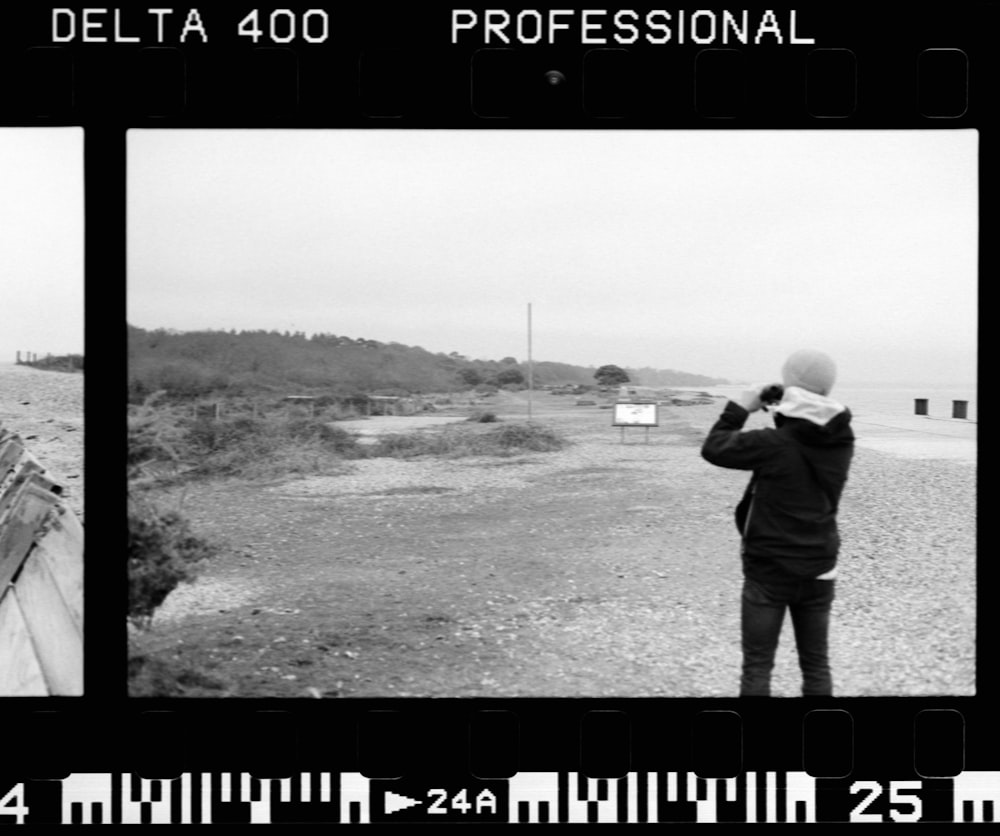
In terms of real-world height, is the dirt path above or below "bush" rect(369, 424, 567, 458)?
below

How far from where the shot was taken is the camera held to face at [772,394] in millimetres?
3219

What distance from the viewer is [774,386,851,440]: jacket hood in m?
3.10

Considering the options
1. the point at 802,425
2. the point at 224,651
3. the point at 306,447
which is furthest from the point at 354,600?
the point at 306,447

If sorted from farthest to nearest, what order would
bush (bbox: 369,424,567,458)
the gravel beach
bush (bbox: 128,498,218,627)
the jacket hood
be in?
bush (bbox: 369,424,567,458) → the gravel beach → bush (bbox: 128,498,218,627) → the jacket hood

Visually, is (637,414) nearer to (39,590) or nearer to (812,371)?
(812,371)

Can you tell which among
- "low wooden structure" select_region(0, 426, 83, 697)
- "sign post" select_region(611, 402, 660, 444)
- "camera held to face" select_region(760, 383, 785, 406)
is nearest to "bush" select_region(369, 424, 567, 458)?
"sign post" select_region(611, 402, 660, 444)

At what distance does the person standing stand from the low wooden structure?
285 cm

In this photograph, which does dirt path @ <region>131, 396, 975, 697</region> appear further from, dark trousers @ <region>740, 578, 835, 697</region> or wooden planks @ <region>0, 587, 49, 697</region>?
dark trousers @ <region>740, 578, 835, 697</region>

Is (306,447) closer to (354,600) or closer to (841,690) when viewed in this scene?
(354,600)

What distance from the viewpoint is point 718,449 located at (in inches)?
125

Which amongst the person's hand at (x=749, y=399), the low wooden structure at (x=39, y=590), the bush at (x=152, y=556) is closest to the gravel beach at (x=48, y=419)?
the low wooden structure at (x=39, y=590)

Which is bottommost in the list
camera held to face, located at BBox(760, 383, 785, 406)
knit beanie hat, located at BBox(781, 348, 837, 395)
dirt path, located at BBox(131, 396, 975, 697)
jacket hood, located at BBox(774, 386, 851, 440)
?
dirt path, located at BBox(131, 396, 975, 697)

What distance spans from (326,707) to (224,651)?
1.74 metres

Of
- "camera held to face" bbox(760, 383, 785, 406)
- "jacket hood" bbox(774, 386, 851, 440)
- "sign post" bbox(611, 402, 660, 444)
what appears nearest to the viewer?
"jacket hood" bbox(774, 386, 851, 440)
